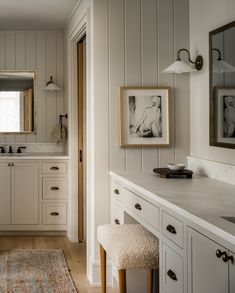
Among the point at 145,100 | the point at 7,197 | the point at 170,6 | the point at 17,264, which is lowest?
the point at 17,264

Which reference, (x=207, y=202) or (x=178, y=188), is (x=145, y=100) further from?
(x=207, y=202)

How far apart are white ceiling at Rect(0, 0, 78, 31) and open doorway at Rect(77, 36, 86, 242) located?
418 millimetres

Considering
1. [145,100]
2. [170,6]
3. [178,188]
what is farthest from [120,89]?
[178,188]

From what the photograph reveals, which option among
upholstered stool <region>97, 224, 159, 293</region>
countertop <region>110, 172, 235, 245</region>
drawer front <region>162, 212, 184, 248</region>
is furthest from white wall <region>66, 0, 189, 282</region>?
drawer front <region>162, 212, 184, 248</region>

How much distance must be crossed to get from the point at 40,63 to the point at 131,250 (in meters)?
3.74

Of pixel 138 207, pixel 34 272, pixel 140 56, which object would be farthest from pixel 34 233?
pixel 138 207

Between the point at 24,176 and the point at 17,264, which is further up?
the point at 24,176

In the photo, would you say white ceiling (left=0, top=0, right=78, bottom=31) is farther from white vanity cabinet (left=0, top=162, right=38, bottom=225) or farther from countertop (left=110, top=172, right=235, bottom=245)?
countertop (left=110, top=172, right=235, bottom=245)

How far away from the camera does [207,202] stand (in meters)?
2.46

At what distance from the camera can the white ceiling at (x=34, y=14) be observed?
479 centimetres

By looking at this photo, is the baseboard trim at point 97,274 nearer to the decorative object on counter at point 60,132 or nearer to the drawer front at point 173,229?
the drawer front at point 173,229

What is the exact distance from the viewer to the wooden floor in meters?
4.13

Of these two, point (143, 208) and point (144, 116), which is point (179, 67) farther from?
point (143, 208)

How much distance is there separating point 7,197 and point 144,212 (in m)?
2.94
